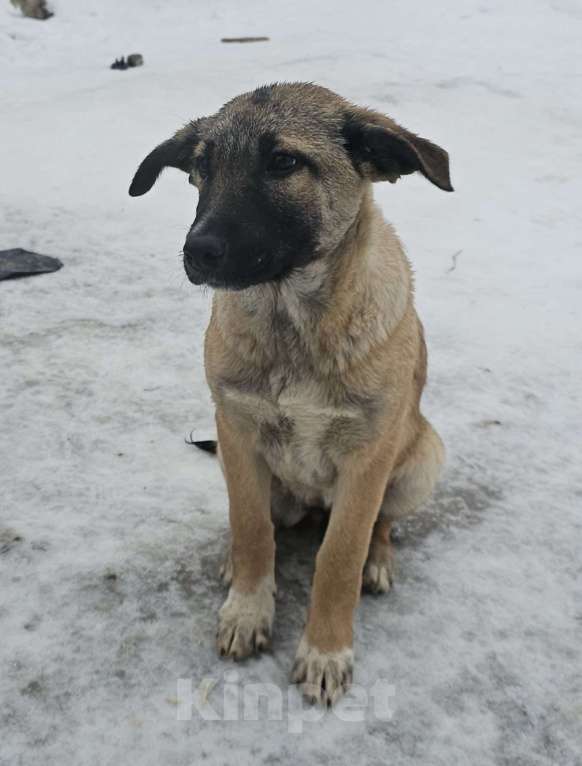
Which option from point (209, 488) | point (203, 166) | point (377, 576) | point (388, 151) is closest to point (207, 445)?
point (209, 488)

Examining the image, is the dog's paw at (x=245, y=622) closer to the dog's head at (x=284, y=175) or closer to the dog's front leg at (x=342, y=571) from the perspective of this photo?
the dog's front leg at (x=342, y=571)

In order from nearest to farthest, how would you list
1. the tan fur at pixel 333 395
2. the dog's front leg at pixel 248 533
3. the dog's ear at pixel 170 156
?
the tan fur at pixel 333 395 → the dog's front leg at pixel 248 533 → the dog's ear at pixel 170 156

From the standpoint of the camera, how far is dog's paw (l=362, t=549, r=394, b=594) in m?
3.04

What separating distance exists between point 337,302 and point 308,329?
0.14 meters

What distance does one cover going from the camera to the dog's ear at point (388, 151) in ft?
8.23

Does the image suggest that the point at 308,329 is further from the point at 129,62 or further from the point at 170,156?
the point at 129,62

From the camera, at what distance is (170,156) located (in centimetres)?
299

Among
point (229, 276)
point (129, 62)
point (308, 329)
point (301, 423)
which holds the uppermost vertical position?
point (229, 276)

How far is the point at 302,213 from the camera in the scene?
99.8 inches

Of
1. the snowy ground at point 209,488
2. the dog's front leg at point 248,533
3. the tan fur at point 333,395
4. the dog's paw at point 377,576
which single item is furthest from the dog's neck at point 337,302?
the dog's paw at point 377,576

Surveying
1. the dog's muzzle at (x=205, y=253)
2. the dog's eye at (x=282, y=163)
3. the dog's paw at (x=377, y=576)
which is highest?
the dog's eye at (x=282, y=163)

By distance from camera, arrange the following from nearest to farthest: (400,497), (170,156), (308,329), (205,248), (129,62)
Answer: (205,248)
(308,329)
(170,156)
(400,497)
(129,62)

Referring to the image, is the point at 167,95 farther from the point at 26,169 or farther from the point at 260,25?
the point at 260,25

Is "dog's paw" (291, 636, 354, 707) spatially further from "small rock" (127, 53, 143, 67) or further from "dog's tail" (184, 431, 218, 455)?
"small rock" (127, 53, 143, 67)
